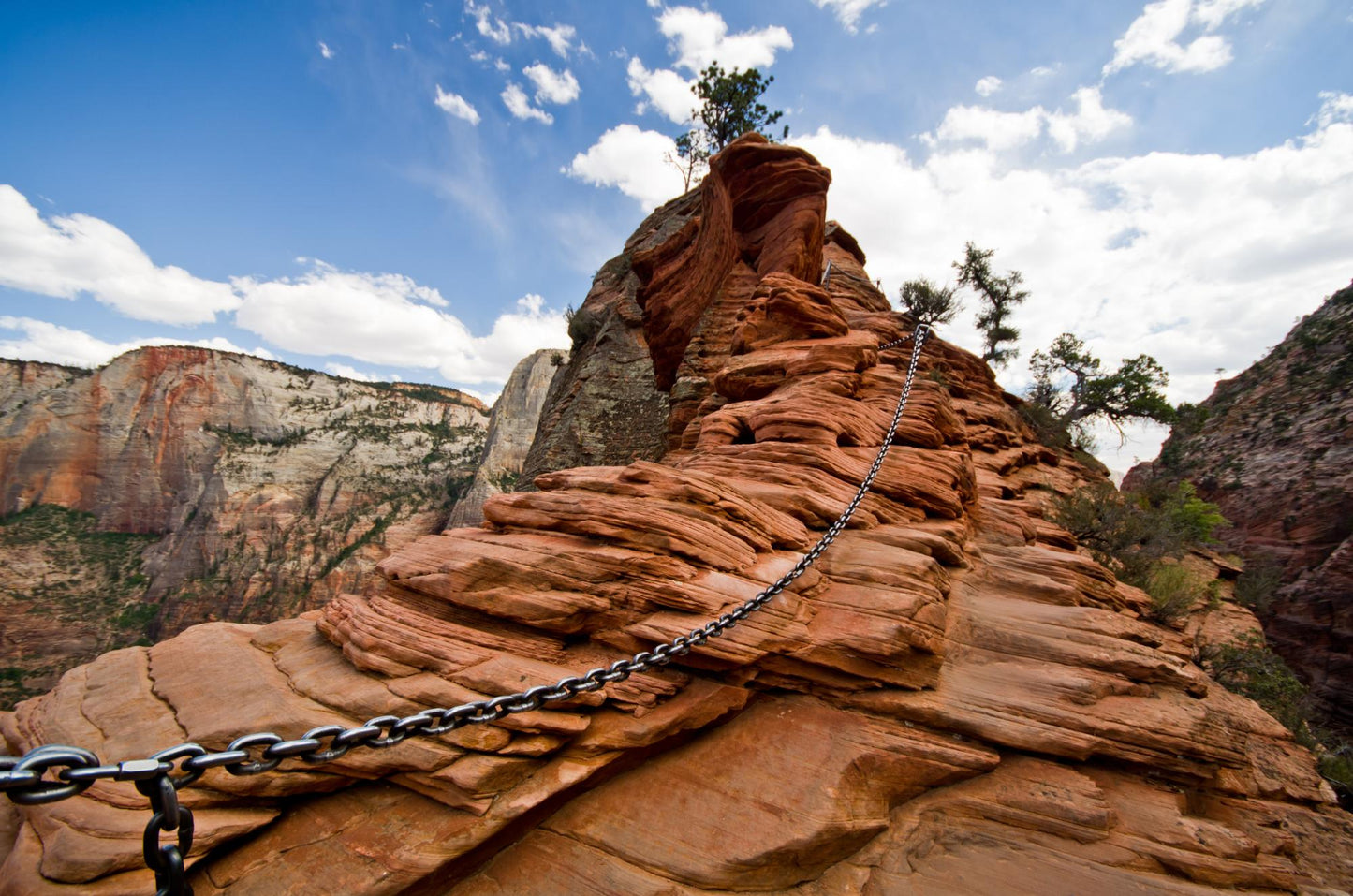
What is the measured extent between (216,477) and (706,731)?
83855mm

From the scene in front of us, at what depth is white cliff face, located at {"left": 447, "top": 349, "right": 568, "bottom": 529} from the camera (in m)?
52.4

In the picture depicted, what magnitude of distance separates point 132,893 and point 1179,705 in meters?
7.47

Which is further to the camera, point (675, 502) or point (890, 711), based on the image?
point (675, 502)

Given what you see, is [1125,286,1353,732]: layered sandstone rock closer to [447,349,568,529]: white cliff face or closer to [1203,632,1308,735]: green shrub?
[1203,632,1308,735]: green shrub

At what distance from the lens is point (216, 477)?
62.3 metres

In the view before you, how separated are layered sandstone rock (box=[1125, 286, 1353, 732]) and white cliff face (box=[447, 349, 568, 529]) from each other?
5023cm

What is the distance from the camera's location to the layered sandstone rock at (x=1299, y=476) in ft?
57.3

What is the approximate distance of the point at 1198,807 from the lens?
402 centimetres

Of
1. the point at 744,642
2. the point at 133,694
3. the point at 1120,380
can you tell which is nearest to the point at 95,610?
the point at 133,694

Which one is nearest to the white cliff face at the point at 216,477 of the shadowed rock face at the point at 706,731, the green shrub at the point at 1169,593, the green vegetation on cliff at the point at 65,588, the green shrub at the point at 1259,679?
the green vegetation on cliff at the point at 65,588

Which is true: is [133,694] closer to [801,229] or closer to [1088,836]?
[1088,836]

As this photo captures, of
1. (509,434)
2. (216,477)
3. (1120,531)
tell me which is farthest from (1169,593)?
(216,477)

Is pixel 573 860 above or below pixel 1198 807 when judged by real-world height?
below

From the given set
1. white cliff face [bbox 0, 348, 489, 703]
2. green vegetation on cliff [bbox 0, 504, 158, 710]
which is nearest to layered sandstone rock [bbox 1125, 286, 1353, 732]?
white cliff face [bbox 0, 348, 489, 703]
